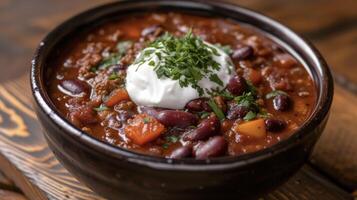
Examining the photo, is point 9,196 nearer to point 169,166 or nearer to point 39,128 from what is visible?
point 39,128

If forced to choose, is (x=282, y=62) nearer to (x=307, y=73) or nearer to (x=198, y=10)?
(x=307, y=73)

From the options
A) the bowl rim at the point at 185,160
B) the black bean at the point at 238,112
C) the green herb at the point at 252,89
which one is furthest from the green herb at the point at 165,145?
the green herb at the point at 252,89

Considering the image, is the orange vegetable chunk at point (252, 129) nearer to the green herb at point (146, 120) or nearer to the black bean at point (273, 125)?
the black bean at point (273, 125)

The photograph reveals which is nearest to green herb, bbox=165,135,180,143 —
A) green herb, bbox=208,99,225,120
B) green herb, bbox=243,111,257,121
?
green herb, bbox=208,99,225,120

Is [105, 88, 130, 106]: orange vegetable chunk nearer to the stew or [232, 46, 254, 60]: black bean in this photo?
the stew

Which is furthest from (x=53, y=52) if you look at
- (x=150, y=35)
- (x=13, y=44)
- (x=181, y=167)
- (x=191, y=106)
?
(x=13, y=44)
